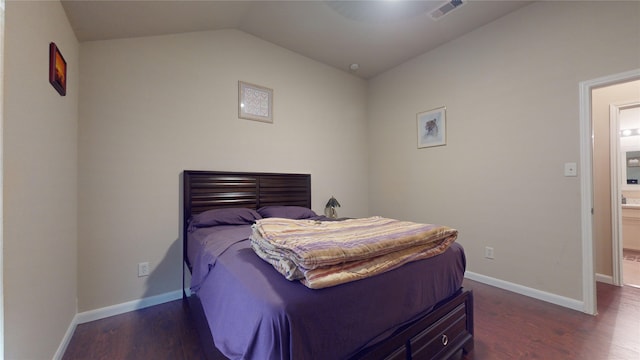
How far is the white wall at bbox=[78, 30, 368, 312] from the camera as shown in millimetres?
2068

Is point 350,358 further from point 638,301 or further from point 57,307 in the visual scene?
point 638,301

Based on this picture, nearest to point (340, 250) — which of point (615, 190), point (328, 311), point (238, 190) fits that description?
point (328, 311)

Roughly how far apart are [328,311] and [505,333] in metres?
1.70

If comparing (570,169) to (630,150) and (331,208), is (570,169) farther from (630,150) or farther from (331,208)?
(630,150)

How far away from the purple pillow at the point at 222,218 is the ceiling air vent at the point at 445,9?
2.73 m

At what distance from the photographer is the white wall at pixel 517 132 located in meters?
2.17

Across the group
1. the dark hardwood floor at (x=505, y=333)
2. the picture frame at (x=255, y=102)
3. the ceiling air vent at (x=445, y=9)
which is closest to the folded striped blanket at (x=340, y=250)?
the dark hardwood floor at (x=505, y=333)

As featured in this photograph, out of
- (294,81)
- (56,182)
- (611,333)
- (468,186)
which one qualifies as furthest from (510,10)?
(56,182)

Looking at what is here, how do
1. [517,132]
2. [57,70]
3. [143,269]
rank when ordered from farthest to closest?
1. [517,132]
2. [143,269]
3. [57,70]

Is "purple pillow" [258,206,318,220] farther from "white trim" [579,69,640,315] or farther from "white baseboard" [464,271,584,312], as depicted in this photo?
"white trim" [579,69,640,315]

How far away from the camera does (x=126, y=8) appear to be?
71.4 inches

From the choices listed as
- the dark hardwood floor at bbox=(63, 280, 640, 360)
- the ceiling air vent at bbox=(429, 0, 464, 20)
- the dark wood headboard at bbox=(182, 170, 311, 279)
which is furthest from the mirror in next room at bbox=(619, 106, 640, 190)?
the dark wood headboard at bbox=(182, 170, 311, 279)

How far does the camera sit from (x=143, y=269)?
7.40 feet

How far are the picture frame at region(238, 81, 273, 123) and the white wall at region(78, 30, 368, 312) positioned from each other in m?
0.08
